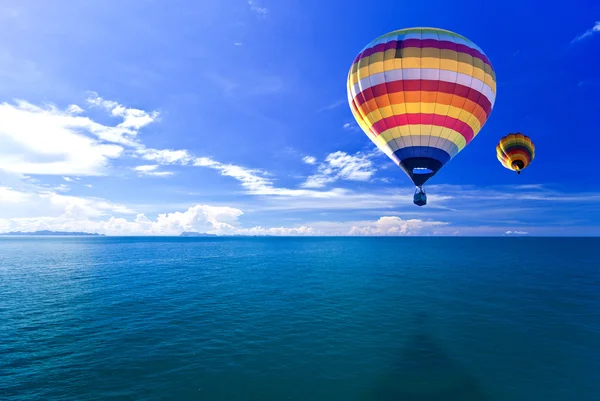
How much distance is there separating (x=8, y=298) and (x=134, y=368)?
32.9 metres

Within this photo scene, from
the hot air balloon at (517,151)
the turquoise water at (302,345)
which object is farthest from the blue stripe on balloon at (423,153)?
the hot air balloon at (517,151)

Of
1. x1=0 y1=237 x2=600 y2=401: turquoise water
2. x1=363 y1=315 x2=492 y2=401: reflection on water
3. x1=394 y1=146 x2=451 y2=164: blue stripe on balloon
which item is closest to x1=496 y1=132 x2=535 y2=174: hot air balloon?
x1=0 y1=237 x2=600 y2=401: turquoise water

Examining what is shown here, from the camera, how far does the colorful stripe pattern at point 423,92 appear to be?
23.0 meters

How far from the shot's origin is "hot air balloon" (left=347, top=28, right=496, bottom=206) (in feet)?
75.5

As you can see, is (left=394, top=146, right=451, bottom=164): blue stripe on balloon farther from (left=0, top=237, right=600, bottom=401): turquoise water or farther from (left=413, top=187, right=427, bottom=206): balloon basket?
(left=0, top=237, right=600, bottom=401): turquoise water

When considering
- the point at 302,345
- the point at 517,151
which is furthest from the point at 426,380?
the point at 517,151

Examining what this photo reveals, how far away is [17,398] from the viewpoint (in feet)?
49.0

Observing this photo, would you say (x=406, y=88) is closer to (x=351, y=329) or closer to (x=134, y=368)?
(x=351, y=329)

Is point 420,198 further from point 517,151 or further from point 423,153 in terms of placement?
point 517,151

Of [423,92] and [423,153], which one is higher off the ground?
[423,92]

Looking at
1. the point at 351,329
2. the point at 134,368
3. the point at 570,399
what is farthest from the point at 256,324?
the point at 570,399

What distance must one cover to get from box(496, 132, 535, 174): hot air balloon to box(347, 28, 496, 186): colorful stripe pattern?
56.3 ft

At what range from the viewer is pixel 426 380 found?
1642 centimetres

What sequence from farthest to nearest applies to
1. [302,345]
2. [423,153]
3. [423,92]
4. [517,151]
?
[517,151] → [423,153] → [423,92] → [302,345]
